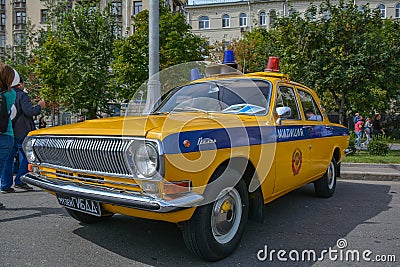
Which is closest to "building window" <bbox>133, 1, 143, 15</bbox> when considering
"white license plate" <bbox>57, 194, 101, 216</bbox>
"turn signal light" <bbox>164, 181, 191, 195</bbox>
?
"white license plate" <bbox>57, 194, 101, 216</bbox>

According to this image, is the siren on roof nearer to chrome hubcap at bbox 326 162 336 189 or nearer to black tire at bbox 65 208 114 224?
chrome hubcap at bbox 326 162 336 189

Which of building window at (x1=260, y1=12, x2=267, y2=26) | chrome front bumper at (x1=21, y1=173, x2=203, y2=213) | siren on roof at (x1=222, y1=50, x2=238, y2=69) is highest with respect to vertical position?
building window at (x1=260, y1=12, x2=267, y2=26)

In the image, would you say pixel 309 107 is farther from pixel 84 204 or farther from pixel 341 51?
pixel 341 51

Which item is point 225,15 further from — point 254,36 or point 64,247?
point 64,247

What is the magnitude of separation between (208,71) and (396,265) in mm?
3637

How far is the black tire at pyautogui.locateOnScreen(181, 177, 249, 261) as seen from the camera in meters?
3.21

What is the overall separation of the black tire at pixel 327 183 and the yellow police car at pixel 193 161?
1.37m

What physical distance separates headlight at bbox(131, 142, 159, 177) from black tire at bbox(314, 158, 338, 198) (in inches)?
158

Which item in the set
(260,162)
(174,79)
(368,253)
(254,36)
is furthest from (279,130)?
(254,36)

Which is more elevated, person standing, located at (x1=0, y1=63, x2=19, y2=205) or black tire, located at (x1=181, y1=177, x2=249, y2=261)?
person standing, located at (x1=0, y1=63, x2=19, y2=205)

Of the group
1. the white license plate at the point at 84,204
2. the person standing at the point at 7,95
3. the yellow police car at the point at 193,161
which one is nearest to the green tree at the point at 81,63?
the person standing at the point at 7,95

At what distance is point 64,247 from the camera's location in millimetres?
3818

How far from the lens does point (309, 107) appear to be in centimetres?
576

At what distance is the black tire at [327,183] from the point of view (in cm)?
618
